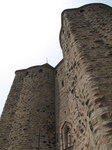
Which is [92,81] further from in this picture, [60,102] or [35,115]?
[35,115]

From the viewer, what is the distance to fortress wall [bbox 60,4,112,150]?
145 inches

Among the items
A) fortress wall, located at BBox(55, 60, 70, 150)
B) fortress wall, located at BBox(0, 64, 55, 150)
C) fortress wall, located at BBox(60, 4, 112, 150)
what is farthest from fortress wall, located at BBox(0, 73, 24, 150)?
fortress wall, located at BBox(60, 4, 112, 150)

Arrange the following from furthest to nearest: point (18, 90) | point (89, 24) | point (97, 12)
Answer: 1. point (18, 90)
2. point (97, 12)
3. point (89, 24)

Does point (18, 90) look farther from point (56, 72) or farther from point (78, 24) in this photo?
point (78, 24)

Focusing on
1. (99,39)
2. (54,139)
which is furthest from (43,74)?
(99,39)

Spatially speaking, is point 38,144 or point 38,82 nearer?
point 38,144

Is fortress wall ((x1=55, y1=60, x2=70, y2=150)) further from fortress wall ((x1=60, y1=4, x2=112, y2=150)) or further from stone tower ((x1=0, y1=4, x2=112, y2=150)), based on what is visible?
fortress wall ((x1=60, y1=4, x2=112, y2=150))

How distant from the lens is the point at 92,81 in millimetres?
4512

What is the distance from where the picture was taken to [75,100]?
5898 millimetres

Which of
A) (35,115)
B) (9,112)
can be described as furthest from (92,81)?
(9,112)

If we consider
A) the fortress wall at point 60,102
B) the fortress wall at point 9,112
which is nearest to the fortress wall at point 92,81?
the fortress wall at point 60,102

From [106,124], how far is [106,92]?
0.91m

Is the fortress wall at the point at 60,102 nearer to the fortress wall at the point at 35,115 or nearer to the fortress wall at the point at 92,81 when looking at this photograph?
the fortress wall at the point at 35,115

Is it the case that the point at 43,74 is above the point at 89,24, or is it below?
above
